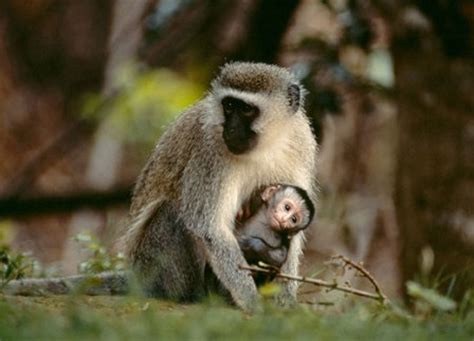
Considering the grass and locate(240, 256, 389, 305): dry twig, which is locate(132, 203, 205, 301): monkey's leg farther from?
the grass

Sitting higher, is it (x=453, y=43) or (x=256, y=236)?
(x=453, y=43)

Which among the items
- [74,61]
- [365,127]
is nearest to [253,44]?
[365,127]

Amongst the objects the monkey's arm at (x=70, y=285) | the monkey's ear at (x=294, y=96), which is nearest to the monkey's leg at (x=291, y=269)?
the monkey's ear at (x=294, y=96)

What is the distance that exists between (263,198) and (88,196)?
16.1ft

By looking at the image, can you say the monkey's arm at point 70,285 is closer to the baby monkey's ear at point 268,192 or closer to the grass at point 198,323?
the grass at point 198,323

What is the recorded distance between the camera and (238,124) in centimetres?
877

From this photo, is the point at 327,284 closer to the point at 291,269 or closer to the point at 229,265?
the point at 229,265

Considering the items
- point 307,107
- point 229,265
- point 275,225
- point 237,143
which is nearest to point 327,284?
point 229,265

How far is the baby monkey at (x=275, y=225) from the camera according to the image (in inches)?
340

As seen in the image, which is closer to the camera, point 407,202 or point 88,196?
point 407,202

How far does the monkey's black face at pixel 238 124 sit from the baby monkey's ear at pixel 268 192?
33 centimetres

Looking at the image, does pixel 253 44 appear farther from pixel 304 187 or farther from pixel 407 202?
pixel 304 187

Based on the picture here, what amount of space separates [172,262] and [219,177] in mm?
672

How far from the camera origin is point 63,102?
18.1 meters
